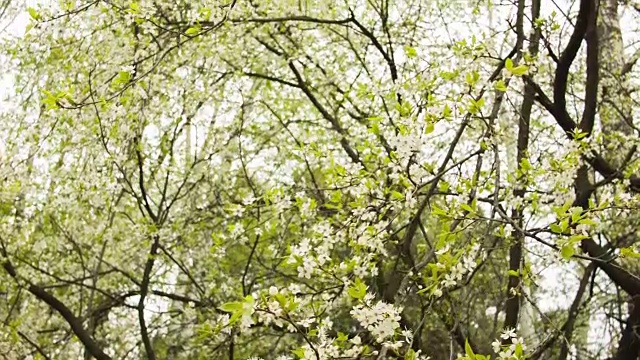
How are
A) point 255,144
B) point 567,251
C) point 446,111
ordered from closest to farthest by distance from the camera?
point 567,251, point 446,111, point 255,144

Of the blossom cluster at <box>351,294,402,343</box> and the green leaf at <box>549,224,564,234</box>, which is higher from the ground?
the green leaf at <box>549,224,564,234</box>

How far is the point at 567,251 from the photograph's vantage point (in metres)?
1.96

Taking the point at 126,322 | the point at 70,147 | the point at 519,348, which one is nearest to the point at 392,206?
the point at 519,348

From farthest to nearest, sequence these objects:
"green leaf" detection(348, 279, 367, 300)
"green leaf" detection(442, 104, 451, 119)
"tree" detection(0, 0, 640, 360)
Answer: "tree" detection(0, 0, 640, 360) < "green leaf" detection(442, 104, 451, 119) < "green leaf" detection(348, 279, 367, 300)

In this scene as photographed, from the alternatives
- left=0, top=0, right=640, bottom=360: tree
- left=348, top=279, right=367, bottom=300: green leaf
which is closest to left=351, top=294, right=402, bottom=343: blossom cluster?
left=348, top=279, right=367, bottom=300: green leaf

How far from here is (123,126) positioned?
4445mm

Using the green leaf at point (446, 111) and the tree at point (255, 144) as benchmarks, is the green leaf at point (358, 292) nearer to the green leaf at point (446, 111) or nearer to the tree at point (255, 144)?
the green leaf at point (446, 111)

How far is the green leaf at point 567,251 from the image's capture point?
1.96 meters

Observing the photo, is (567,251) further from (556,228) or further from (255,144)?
(255,144)

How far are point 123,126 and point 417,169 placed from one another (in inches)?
90.4

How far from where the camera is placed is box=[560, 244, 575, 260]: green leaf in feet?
6.41

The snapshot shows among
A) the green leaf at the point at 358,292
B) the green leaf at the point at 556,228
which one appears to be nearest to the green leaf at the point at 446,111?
the green leaf at the point at 556,228

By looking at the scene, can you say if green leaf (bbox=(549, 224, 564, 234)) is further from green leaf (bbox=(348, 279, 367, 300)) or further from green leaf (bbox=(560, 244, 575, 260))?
green leaf (bbox=(348, 279, 367, 300))

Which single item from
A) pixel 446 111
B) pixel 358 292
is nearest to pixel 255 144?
pixel 446 111
